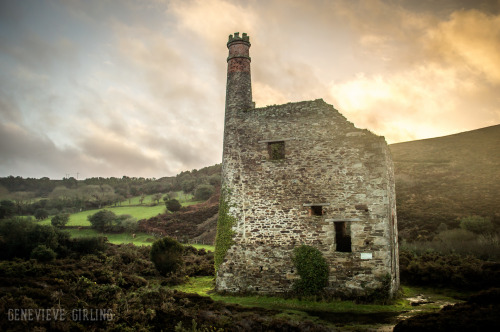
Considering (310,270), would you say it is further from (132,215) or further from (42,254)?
(132,215)

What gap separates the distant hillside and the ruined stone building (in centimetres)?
1659

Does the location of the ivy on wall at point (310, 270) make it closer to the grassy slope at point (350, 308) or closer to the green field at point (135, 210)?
the grassy slope at point (350, 308)

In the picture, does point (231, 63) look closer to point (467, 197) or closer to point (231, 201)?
point (231, 201)

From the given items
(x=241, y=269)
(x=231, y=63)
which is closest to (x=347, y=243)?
(x=241, y=269)

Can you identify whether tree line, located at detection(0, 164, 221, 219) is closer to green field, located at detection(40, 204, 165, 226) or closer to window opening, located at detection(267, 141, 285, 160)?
green field, located at detection(40, 204, 165, 226)

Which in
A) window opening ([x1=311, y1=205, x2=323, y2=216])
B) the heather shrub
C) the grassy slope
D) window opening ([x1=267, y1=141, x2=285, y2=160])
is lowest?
the grassy slope

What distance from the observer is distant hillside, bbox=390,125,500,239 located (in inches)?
1100

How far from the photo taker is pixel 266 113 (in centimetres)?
1482

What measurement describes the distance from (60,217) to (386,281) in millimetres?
42602

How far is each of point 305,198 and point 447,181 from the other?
1146 inches

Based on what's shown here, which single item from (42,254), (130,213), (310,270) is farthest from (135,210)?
(310,270)

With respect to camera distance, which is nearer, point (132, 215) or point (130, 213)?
point (132, 215)

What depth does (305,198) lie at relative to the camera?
535 inches

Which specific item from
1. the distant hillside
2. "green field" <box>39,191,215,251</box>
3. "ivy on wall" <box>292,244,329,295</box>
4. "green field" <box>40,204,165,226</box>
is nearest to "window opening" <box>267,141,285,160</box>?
"ivy on wall" <box>292,244,329,295</box>
